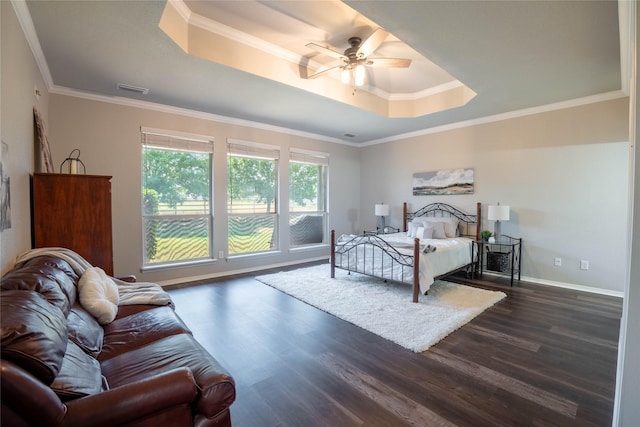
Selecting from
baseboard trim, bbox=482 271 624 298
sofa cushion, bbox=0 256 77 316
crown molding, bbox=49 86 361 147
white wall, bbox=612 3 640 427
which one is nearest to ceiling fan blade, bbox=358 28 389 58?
white wall, bbox=612 3 640 427

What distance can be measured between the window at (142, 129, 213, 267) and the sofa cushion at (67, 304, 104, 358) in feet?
9.14

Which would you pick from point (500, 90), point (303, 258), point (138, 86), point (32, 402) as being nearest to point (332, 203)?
point (303, 258)

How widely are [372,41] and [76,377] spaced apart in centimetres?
341

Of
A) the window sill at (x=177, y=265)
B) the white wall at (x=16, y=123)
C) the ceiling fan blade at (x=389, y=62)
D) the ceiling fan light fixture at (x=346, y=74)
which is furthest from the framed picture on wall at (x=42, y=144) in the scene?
the ceiling fan blade at (x=389, y=62)

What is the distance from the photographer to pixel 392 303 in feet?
12.0

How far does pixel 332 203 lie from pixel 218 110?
318cm

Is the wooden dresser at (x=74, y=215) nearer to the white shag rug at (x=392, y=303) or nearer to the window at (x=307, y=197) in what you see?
the white shag rug at (x=392, y=303)

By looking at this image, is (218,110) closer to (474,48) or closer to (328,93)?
(328,93)

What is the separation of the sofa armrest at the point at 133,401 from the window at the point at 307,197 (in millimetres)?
4900

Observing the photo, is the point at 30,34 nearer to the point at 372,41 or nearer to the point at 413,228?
the point at 372,41

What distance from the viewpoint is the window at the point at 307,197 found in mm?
6184

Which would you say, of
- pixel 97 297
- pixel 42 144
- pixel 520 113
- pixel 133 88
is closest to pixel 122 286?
pixel 97 297

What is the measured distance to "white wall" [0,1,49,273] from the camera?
1.92m

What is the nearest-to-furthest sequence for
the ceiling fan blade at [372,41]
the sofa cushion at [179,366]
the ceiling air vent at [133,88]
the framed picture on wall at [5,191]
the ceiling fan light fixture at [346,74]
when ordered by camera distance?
the sofa cushion at [179,366]
the framed picture on wall at [5,191]
the ceiling fan blade at [372,41]
the ceiling fan light fixture at [346,74]
the ceiling air vent at [133,88]
